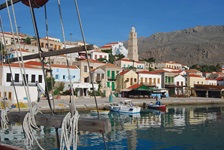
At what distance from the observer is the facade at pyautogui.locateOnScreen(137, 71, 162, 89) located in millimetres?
58838

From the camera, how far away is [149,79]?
60656mm

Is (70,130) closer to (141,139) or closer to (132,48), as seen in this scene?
(141,139)

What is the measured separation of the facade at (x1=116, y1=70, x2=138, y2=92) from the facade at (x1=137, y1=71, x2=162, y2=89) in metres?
1.75

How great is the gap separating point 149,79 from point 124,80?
23.5 ft

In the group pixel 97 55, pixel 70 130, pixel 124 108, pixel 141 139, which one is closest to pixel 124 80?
pixel 124 108

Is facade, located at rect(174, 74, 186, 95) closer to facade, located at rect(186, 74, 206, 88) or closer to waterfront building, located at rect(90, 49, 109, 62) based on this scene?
facade, located at rect(186, 74, 206, 88)

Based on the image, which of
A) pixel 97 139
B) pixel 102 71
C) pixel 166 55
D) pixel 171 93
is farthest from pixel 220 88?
pixel 166 55

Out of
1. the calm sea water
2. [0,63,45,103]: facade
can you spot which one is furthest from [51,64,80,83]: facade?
the calm sea water

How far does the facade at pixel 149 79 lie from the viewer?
5884 cm

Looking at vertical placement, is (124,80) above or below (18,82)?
above

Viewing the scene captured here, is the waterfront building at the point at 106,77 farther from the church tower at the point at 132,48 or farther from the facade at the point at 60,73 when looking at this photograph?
the church tower at the point at 132,48

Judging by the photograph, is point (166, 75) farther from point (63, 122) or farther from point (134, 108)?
point (63, 122)

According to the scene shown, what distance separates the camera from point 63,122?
408 cm

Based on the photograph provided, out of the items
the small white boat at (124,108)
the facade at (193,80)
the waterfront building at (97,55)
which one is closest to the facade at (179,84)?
the facade at (193,80)
